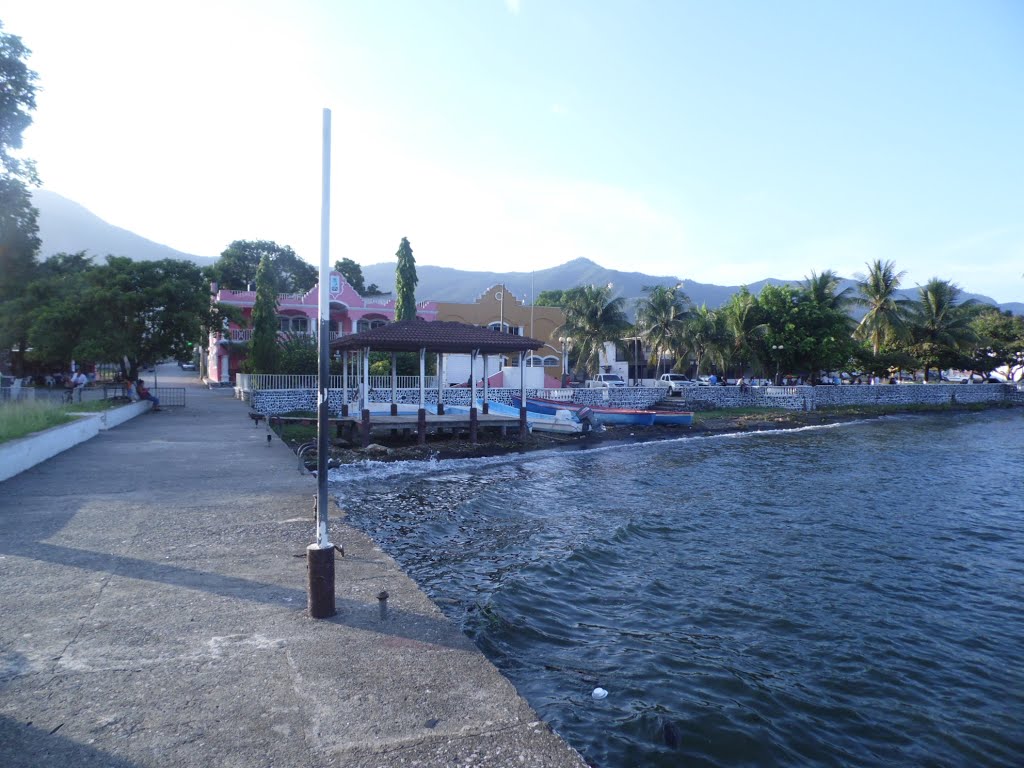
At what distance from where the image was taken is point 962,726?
620 centimetres

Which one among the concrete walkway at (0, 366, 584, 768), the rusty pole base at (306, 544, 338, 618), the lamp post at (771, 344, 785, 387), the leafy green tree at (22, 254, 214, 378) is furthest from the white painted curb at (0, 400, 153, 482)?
the lamp post at (771, 344, 785, 387)

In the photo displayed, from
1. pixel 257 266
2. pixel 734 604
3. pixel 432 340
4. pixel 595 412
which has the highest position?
pixel 257 266

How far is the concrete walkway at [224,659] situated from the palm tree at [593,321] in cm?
3373

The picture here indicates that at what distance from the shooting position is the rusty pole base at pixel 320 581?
5586mm

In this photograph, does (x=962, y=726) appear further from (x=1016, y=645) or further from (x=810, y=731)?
(x=1016, y=645)

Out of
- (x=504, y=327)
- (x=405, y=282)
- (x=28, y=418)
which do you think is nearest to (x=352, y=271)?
(x=504, y=327)

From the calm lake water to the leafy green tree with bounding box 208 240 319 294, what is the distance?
169ft

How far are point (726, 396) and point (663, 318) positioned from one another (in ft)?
21.5

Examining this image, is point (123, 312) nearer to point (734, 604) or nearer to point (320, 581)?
point (320, 581)

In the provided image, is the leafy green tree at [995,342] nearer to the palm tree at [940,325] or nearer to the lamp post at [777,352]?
the palm tree at [940,325]

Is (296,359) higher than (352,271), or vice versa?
(352,271)

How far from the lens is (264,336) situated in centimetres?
3294

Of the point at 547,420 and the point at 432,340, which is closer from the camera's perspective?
the point at 432,340

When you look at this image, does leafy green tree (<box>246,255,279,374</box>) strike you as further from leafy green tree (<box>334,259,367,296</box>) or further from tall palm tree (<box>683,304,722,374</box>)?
leafy green tree (<box>334,259,367,296</box>)
